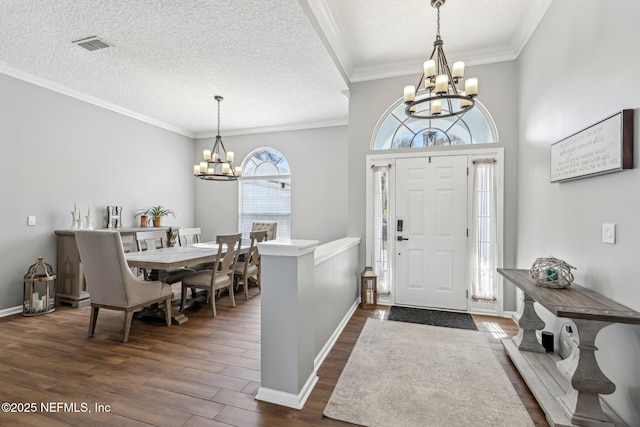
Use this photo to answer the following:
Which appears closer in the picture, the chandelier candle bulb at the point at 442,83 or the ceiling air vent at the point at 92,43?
the chandelier candle bulb at the point at 442,83

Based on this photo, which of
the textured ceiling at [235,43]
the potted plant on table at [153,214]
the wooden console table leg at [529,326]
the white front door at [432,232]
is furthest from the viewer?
the potted plant on table at [153,214]

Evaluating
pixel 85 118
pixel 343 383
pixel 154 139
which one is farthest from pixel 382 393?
pixel 154 139

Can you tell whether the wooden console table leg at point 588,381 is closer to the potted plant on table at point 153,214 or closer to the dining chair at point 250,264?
the dining chair at point 250,264

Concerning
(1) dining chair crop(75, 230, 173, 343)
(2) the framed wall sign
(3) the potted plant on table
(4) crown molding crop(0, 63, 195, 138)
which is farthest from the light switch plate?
(4) crown molding crop(0, 63, 195, 138)

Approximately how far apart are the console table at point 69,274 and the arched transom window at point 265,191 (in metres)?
2.88

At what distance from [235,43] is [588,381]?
12.7 ft

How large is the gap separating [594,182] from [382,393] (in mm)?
2062

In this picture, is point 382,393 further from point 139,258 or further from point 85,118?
point 85,118

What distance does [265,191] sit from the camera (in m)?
6.21

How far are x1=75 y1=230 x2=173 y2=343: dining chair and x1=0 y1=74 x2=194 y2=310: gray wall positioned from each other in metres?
1.70

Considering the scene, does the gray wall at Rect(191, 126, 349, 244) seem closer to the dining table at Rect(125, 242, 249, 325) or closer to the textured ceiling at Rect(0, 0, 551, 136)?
the textured ceiling at Rect(0, 0, 551, 136)

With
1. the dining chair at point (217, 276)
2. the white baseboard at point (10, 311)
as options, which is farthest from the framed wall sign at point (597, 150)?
the white baseboard at point (10, 311)

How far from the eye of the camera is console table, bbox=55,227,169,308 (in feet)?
13.0

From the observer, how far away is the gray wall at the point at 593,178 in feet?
5.44
